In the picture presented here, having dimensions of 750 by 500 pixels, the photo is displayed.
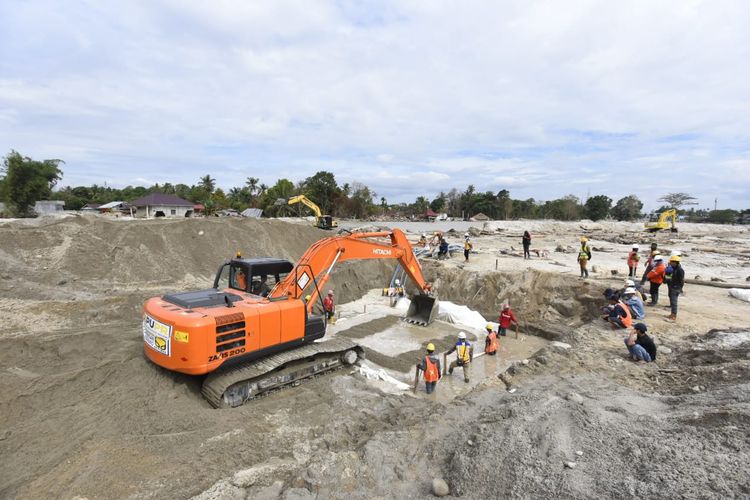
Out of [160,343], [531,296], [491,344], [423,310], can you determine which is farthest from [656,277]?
[160,343]

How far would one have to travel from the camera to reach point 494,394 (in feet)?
22.6

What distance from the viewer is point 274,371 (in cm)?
699

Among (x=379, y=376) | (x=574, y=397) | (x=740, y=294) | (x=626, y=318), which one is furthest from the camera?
(x=740, y=294)

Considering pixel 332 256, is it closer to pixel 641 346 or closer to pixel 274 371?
pixel 274 371

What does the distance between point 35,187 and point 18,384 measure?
3961cm

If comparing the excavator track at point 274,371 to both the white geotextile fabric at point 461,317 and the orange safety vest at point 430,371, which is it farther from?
the white geotextile fabric at point 461,317

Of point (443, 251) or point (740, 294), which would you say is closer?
point (740, 294)

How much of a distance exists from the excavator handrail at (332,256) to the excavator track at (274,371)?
955 millimetres

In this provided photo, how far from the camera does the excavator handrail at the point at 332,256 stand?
755cm

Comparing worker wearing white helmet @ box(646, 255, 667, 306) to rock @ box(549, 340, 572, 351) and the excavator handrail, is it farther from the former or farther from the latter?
the excavator handrail

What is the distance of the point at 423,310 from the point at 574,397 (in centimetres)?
667

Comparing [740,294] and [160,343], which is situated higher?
[740,294]

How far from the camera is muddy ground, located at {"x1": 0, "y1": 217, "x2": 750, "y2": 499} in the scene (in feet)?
13.3

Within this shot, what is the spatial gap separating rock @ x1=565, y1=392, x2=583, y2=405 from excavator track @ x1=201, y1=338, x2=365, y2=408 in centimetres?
414
